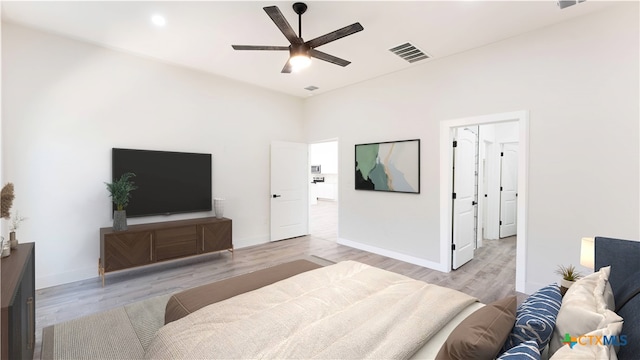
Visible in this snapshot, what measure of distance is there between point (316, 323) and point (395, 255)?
3347mm

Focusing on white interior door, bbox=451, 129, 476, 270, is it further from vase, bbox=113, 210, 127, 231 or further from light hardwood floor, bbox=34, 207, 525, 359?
vase, bbox=113, 210, 127, 231

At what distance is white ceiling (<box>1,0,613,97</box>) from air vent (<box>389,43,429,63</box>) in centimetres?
9

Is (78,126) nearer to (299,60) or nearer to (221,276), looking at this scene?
(221,276)

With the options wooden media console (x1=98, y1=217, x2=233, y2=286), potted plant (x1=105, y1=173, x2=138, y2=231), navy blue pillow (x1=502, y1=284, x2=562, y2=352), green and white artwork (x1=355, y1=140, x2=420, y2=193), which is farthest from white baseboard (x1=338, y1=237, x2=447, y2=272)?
potted plant (x1=105, y1=173, x2=138, y2=231)

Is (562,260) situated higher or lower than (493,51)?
lower

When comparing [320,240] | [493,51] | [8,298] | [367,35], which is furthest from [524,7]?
[320,240]

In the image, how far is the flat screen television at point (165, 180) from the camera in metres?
3.82

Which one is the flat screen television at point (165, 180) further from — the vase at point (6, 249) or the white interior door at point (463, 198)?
the white interior door at point (463, 198)

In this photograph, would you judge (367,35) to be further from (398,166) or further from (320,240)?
(320,240)

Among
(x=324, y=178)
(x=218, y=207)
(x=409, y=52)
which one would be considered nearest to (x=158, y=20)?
(x=218, y=207)

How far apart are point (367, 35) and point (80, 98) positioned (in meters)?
3.71

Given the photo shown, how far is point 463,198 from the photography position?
418cm

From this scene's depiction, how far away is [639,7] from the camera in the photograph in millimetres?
2584

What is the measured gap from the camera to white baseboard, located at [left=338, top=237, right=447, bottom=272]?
3.99 m
